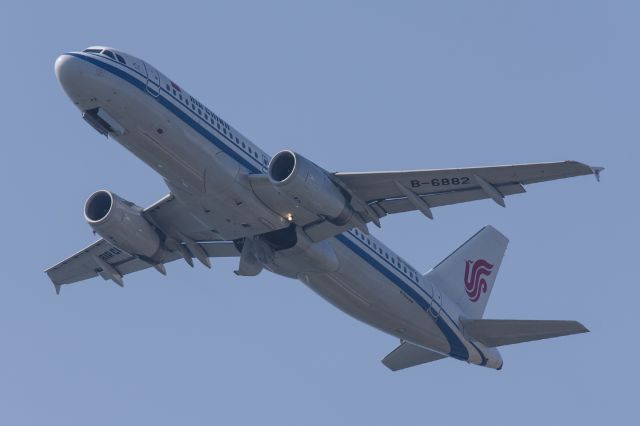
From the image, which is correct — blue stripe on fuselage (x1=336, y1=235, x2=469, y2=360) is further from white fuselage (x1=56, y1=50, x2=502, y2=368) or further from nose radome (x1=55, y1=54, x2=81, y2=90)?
nose radome (x1=55, y1=54, x2=81, y2=90)

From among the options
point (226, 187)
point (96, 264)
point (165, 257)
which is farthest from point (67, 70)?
point (96, 264)

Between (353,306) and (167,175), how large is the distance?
9603 mm

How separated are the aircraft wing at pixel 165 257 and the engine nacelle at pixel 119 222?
693 millimetres

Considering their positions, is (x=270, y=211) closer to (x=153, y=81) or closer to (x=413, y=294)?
(x=153, y=81)

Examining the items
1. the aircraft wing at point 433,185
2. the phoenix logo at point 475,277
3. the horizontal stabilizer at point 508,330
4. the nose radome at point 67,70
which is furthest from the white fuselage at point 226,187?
the phoenix logo at point 475,277

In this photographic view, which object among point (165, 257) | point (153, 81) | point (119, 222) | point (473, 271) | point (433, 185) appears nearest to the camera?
point (153, 81)

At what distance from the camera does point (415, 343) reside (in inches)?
1912

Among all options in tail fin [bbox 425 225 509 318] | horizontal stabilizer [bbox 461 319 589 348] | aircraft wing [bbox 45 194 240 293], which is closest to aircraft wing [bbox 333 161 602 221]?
aircraft wing [bbox 45 194 240 293]

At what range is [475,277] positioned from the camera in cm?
5347

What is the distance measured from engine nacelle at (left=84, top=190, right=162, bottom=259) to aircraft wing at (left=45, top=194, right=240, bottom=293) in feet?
2.27

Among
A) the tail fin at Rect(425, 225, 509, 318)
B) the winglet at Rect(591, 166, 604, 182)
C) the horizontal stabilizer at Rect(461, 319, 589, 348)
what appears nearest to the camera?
the winglet at Rect(591, 166, 604, 182)

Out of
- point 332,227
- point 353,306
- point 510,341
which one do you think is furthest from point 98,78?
point 510,341

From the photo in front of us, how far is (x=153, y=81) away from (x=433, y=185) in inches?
404

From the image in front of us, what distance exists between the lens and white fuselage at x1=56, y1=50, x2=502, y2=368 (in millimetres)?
39219
